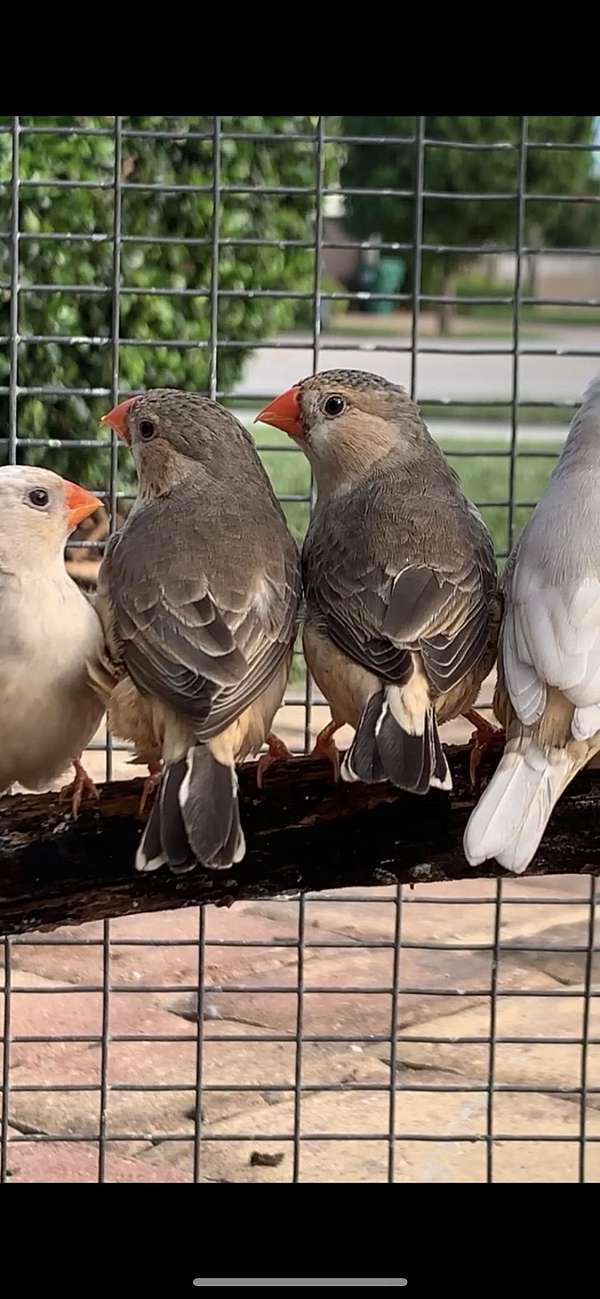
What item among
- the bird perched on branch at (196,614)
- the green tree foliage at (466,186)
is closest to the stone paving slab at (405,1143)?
the bird perched on branch at (196,614)

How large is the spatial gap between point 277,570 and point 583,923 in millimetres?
2810

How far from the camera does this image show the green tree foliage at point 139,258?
543 cm

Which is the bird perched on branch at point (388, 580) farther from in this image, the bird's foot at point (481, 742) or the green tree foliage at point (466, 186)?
the green tree foliage at point (466, 186)

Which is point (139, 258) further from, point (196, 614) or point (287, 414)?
point (196, 614)

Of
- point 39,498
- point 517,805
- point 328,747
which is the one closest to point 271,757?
point 328,747

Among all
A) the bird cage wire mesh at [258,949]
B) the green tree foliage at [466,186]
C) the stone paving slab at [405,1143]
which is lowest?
the stone paving slab at [405,1143]

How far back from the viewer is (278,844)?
2414mm

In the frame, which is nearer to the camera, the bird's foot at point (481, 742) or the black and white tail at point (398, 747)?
the black and white tail at point (398, 747)

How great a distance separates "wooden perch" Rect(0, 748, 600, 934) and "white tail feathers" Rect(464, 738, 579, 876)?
9.2 inches

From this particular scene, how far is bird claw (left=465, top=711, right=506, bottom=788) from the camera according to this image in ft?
8.10

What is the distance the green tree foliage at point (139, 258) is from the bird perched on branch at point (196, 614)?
2.59 metres
